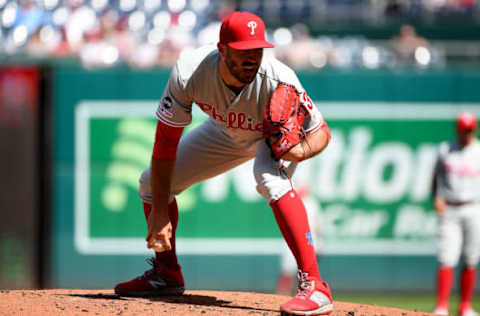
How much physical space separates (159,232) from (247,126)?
70cm

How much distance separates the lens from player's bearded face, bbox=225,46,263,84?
3172mm

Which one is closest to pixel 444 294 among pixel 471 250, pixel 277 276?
pixel 471 250

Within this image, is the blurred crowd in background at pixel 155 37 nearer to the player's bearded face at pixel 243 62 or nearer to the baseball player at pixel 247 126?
the baseball player at pixel 247 126

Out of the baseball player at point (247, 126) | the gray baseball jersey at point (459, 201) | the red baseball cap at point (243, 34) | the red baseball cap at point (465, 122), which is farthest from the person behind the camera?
the gray baseball jersey at point (459, 201)

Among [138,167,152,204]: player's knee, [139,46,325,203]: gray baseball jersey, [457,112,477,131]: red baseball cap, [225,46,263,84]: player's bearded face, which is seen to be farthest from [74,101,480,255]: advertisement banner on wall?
[225,46,263,84]: player's bearded face

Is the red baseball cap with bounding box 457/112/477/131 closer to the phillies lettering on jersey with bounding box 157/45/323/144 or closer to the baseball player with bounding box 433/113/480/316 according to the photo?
the baseball player with bounding box 433/113/480/316

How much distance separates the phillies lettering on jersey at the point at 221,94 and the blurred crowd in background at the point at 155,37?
561cm

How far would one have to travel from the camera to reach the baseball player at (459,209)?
7.12m

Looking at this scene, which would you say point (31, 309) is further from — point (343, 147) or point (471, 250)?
point (343, 147)

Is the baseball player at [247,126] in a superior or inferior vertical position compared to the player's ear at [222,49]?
inferior

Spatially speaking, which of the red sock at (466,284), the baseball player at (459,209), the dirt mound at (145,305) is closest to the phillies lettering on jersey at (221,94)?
the dirt mound at (145,305)

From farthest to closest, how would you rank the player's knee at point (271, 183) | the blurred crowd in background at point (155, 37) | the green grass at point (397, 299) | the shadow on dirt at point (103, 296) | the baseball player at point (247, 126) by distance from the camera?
the blurred crowd in background at point (155, 37) → the green grass at point (397, 299) → the shadow on dirt at point (103, 296) → the player's knee at point (271, 183) → the baseball player at point (247, 126)

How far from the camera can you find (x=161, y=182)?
3641mm

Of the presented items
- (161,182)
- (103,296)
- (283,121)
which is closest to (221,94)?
(283,121)
